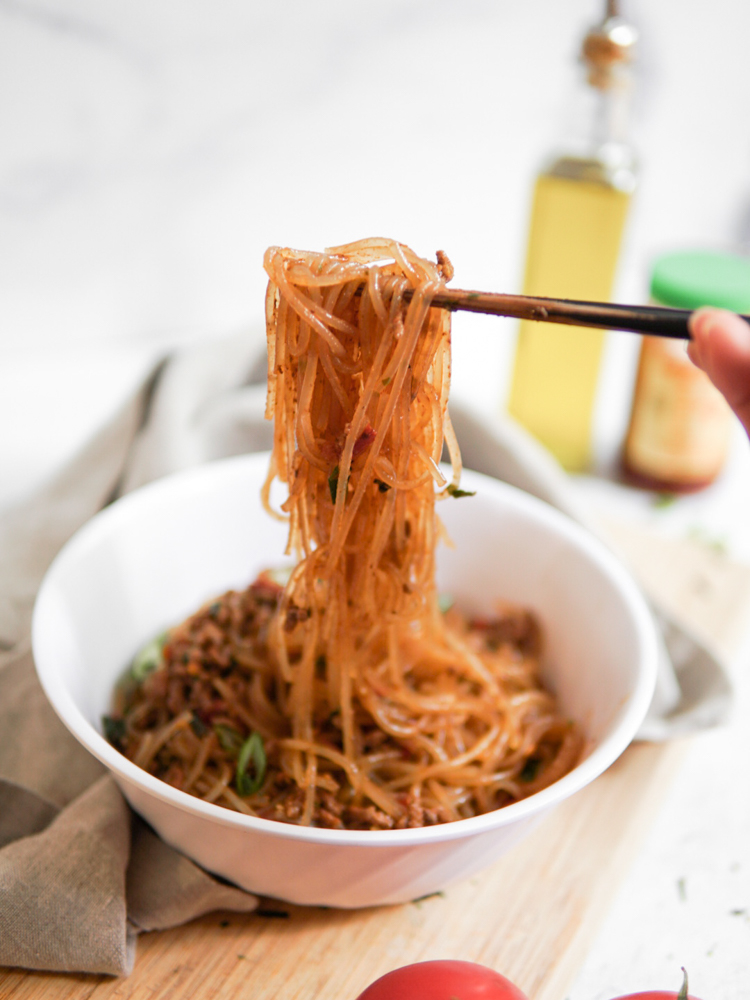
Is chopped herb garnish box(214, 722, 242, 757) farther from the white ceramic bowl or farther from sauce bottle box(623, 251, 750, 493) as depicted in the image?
sauce bottle box(623, 251, 750, 493)

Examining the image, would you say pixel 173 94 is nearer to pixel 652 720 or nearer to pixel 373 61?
pixel 373 61

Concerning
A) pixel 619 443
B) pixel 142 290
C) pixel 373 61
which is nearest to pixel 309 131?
pixel 373 61

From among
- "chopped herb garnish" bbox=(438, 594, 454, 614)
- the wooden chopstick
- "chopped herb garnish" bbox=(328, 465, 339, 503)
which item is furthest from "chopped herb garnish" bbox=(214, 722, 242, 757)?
the wooden chopstick

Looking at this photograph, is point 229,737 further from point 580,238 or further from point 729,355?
point 580,238

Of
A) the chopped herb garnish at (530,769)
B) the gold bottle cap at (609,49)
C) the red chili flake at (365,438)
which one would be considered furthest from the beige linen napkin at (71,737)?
the gold bottle cap at (609,49)

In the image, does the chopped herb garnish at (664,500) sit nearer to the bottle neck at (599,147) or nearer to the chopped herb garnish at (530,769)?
the bottle neck at (599,147)

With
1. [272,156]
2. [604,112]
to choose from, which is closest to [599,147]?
[604,112]
